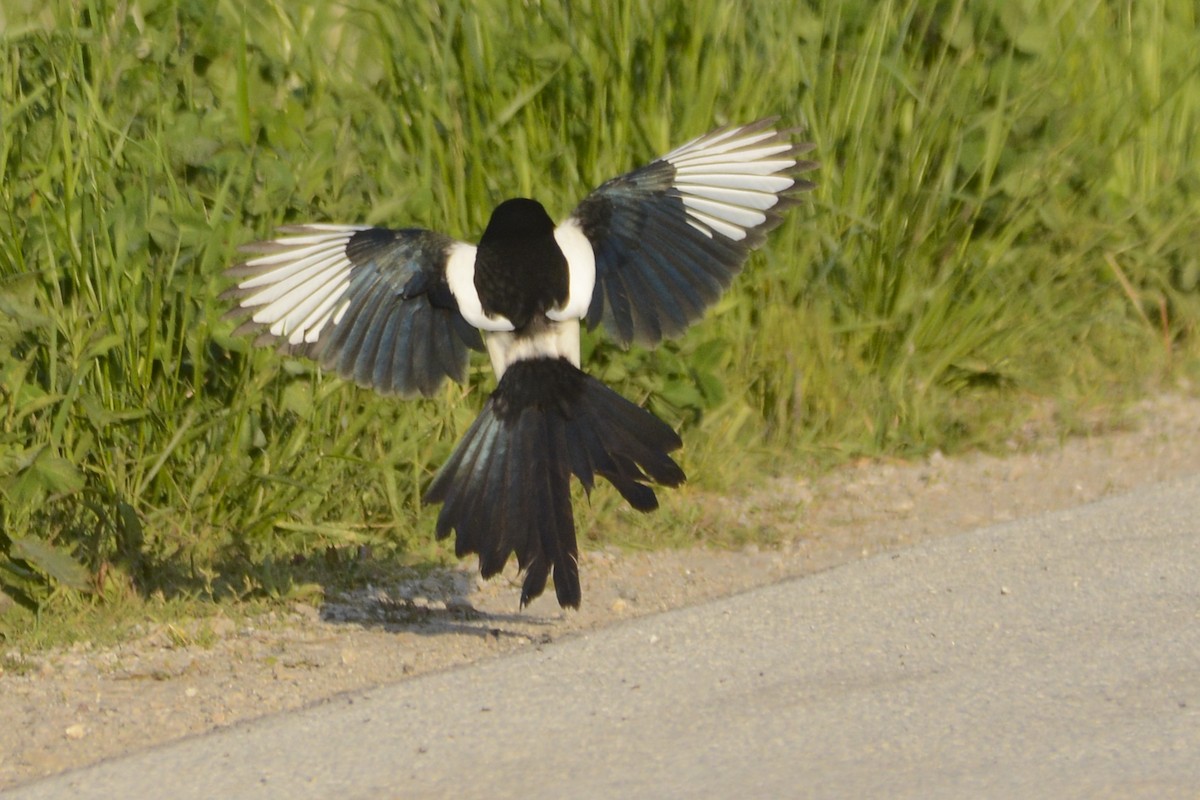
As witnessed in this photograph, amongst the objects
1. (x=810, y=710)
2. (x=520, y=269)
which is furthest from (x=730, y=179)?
(x=810, y=710)

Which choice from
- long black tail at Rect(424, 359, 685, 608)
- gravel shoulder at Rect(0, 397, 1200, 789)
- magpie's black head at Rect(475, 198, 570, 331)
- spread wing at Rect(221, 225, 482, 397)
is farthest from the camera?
spread wing at Rect(221, 225, 482, 397)

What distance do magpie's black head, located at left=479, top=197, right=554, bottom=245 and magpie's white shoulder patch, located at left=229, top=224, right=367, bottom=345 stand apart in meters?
0.32

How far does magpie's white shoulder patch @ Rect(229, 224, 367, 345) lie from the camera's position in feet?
13.6

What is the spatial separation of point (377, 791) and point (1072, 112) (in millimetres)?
3739

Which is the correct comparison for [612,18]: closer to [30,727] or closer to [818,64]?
[818,64]

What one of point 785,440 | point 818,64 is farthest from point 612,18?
point 785,440

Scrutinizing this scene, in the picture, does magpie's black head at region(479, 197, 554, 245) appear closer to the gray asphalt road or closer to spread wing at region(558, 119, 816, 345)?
spread wing at region(558, 119, 816, 345)

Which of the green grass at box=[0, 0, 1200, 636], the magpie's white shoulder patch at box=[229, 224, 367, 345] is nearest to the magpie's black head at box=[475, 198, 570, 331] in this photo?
the magpie's white shoulder patch at box=[229, 224, 367, 345]

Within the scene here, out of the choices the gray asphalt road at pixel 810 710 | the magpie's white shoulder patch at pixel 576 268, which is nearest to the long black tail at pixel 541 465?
the magpie's white shoulder patch at pixel 576 268

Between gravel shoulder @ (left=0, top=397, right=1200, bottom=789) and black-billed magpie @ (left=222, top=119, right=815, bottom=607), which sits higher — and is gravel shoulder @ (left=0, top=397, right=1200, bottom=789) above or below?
below

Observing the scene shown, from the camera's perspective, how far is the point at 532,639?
4.08 m

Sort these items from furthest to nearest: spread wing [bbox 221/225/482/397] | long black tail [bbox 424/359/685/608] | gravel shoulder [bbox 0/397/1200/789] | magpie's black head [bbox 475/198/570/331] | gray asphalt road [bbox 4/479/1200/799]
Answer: spread wing [bbox 221/225/482/397] → magpie's black head [bbox 475/198/570/331] → long black tail [bbox 424/359/685/608] → gravel shoulder [bbox 0/397/1200/789] → gray asphalt road [bbox 4/479/1200/799]

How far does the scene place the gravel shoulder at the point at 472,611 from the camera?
3.61 meters

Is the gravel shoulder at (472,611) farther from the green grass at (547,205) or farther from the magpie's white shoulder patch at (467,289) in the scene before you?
the magpie's white shoulder patch at (467,289)
